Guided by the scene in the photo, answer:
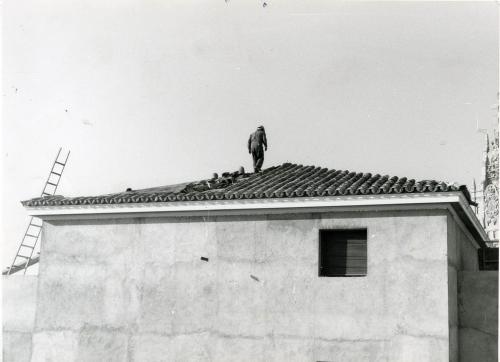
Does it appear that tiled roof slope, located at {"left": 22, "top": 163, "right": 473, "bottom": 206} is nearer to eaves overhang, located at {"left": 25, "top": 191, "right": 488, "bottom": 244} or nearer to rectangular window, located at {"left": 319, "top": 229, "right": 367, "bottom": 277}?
eaves overhang, located at {"left": 25, "top": 191, "right": 488, "bottom": 244}

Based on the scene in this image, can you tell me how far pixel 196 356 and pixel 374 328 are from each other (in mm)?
3948

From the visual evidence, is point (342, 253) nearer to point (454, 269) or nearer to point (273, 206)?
point (273, 206)

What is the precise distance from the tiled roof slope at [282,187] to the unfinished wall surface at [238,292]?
0.62 meters

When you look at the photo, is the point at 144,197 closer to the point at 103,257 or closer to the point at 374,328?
the point at 103,257

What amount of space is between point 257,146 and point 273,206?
6.99 m

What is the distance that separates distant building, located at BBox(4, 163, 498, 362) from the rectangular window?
0.02 m

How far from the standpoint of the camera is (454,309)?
14.5 meters

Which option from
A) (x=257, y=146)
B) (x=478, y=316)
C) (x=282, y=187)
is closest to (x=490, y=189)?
(x=257, y=146)

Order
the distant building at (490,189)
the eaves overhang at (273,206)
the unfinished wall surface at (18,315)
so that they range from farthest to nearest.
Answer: the distant building at (490,189) → the unfinished wall surface at (18,315) → the eaves overhang at (273,206)

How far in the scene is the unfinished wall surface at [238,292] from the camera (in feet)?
45.5

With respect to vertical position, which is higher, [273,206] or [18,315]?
[273,206]

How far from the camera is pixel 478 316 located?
14961 mm

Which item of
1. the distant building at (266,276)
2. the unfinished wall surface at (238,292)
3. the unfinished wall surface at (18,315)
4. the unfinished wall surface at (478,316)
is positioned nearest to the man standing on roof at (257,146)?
the distant building at (266,276)

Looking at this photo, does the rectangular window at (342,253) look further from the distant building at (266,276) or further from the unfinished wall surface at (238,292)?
the unfinished wall surface at (238,292)
